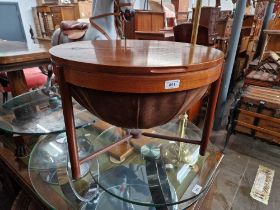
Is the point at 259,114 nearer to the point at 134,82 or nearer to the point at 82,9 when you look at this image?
the point at 134,82

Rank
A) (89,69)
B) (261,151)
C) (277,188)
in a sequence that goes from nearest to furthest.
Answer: (89,69) < (277,188) < (261,151)

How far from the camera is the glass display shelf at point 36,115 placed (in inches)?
46.5

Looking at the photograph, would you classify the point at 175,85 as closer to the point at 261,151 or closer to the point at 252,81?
the point at 261,151

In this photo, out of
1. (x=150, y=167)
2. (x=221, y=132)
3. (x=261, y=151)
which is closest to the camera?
(x=150, y=167)

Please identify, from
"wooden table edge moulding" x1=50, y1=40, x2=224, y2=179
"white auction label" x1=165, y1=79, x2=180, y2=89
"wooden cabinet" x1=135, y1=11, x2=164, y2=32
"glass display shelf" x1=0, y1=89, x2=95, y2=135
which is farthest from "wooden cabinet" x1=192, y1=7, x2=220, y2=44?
"white auction label" x1=165, y1=79, x2=180, y2=89

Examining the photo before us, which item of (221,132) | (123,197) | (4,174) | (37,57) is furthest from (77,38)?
(221,132)

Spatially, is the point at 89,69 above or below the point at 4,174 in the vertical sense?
above

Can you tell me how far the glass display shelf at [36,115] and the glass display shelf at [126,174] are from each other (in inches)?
5.1

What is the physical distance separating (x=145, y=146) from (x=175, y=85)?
2.61 ft

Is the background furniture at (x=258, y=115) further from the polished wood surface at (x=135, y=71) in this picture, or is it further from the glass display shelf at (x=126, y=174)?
the polished wood surface at (x=135, y=71)

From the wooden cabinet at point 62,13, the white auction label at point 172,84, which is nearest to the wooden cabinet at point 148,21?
the wooden cabinet at point 62,13

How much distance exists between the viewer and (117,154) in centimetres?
112

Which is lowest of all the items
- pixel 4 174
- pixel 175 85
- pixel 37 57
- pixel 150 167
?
pixel 4 174

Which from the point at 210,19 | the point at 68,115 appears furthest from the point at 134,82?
the point at 210,19
